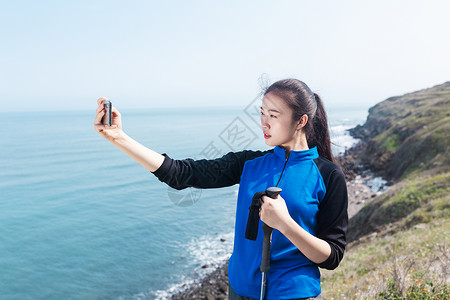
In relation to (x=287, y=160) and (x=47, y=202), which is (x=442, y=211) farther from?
(x=47, y=202)

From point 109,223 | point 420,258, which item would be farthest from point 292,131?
point 109,223

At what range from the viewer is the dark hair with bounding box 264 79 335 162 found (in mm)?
2271

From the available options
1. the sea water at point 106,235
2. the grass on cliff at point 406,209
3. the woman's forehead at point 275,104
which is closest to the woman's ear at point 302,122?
the woman's forehead at point 275,104

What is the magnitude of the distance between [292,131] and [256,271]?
909 millimetres

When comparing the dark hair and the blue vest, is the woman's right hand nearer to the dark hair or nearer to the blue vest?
the blue vest

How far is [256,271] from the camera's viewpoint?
209cm

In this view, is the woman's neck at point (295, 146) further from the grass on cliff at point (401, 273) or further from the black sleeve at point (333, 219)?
the grass on cliff at point (401, 273)

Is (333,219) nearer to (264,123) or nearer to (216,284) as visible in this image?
(264,123)

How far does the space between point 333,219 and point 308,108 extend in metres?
0.74

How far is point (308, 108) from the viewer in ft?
7.65

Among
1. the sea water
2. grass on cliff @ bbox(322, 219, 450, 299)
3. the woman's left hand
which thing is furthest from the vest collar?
the sea water

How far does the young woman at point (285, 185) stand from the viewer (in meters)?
2.02

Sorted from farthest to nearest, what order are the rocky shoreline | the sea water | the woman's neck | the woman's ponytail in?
the sea water → the rocky shoreline → the woman's ponytail → the woman's neck

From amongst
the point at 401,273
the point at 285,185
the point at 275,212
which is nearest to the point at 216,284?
the point at 401,273
